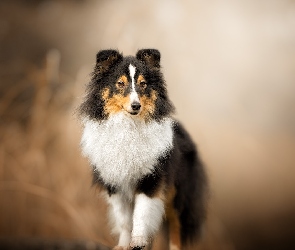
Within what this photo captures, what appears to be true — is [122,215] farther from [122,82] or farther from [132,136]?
[122,82]

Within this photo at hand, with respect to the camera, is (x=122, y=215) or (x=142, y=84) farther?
(x=122, y=215)

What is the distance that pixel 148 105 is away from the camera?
3.13 m

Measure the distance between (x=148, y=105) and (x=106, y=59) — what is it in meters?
0.39

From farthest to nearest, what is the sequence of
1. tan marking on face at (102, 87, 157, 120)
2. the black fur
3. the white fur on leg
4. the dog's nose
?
the black fur < the white fur on leg < tan marking on face at (102, 87, 157, 120) < the dog's nose

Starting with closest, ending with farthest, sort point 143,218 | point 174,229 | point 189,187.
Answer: point 143,218 < point 174,229 < point 189,187

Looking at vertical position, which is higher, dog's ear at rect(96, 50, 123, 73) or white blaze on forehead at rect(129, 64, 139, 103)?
dog's ear at rect(96, 50, 123, 73)

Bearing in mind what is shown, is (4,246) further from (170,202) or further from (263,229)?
(263,229)

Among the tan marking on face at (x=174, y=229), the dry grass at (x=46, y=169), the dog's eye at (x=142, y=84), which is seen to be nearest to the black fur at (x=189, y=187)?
the tan marking on face at (x=174, y=229)

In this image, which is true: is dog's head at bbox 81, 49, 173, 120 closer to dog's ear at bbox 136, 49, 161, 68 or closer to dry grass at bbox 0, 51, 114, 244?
dog's ear at bbox 136, 49, 161, 68

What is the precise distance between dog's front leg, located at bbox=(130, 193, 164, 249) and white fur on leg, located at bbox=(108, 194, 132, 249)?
0.19 meters

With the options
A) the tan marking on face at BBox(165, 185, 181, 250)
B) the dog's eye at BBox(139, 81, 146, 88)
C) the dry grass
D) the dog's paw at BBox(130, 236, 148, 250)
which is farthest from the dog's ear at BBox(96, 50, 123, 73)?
the dry grass

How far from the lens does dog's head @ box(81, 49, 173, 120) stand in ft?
10.1

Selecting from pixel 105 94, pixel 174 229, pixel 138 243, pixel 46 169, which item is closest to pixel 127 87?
pixel 105 94

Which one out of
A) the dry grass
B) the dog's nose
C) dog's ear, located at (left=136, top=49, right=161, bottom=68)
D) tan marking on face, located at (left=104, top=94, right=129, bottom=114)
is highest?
the dry grass
